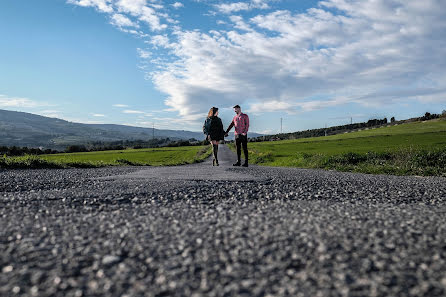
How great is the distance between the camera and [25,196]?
650 centimetres

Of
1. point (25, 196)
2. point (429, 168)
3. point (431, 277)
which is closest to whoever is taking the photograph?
point (431, 277)

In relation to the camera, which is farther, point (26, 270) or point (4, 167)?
point (4, 167)

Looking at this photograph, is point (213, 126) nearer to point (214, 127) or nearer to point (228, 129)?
point (214, 127)

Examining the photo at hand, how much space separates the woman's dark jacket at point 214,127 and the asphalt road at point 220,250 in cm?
1143

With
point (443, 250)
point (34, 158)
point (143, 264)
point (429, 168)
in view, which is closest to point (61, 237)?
point (143, 264)

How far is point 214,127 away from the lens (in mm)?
17031

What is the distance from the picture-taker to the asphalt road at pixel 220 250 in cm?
265

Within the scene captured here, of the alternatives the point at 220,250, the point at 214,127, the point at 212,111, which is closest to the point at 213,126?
the point at 214,127

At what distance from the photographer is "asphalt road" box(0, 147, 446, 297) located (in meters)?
2.65

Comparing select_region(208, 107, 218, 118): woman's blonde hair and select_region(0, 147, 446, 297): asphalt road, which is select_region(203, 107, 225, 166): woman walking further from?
select_region(0, 147, 446, 297): asphalt road

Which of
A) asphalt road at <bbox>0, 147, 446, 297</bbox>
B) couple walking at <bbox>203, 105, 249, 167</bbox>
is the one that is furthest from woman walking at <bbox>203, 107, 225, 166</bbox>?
asphalt road at <bbox>0, 147, 446, 297</bbox>

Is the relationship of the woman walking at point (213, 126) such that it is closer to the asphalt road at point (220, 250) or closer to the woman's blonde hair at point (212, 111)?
the woman's blonde hair at point (212, 111)

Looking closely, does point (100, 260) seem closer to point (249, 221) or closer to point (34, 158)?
point (249, 221)

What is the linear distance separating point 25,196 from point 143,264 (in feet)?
15.6
